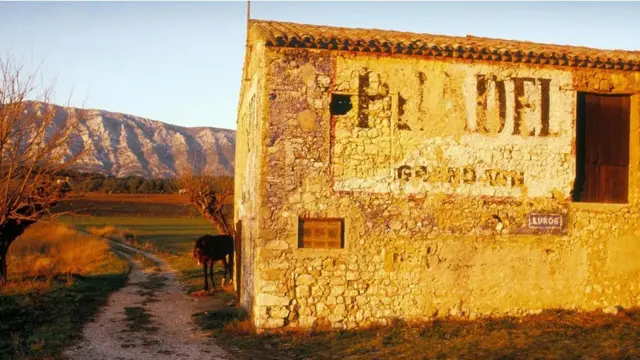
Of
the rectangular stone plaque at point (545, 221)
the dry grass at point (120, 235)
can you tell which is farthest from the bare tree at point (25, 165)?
the dry grass at point (120, 235)

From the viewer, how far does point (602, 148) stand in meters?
13.4

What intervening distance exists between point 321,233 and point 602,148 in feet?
19.7

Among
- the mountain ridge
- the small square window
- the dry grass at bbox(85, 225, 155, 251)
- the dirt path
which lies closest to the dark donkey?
the dirt path

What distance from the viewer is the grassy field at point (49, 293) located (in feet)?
36.0

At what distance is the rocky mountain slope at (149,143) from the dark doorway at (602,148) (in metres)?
128

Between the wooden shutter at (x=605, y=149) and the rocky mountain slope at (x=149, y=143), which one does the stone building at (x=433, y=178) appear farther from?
the rocky mountain slope at (x=149, y=143)

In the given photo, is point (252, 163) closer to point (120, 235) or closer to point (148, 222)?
point (120, 235)

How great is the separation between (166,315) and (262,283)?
12.0 feet

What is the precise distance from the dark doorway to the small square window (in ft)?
16.1

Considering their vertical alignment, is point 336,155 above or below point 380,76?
below

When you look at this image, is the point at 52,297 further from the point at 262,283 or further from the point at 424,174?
the point at 424,174

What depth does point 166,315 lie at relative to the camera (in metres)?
→ 14.3

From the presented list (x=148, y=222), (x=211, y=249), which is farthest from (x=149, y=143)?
(x=211, y=249)

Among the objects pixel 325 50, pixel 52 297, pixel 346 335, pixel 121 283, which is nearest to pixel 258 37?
pixel 325 50
